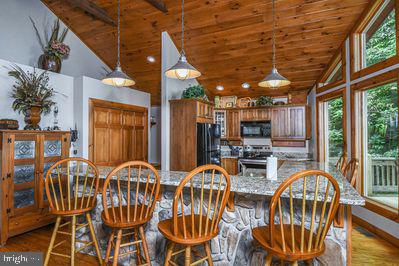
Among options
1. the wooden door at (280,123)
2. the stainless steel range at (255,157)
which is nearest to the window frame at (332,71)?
the wooden door at (280,123)

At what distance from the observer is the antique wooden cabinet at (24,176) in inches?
114

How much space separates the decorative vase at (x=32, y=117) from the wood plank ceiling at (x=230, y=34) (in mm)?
2122

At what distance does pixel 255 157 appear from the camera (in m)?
5.48

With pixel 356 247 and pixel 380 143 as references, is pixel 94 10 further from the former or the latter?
pixel 356 247

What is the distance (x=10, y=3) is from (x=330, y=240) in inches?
219

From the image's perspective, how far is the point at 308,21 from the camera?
3.67m

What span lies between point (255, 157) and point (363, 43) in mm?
2965

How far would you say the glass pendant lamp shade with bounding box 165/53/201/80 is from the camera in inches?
94.8

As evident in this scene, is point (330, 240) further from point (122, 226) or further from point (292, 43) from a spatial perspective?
point (292, 43)

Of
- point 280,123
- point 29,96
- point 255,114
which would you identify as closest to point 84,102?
point 29,96

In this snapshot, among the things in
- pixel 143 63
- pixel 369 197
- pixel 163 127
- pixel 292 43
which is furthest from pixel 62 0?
pixel 369 197

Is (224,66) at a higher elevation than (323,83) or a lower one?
higher

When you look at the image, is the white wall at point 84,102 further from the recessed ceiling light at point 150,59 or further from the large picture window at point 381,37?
the large picture window at point 381,37

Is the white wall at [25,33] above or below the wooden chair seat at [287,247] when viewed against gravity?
above
